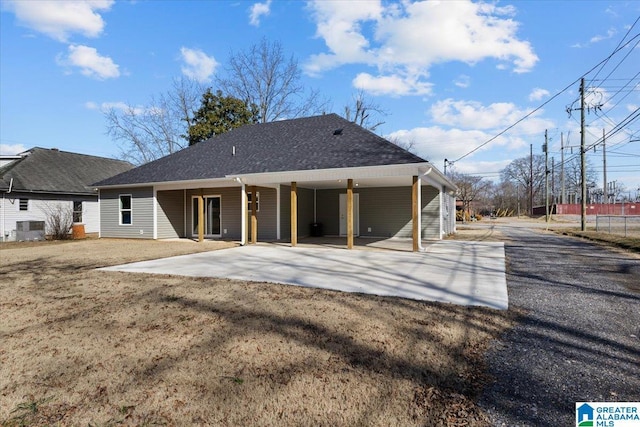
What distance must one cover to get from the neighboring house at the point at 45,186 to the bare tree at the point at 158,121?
6260 millimetres

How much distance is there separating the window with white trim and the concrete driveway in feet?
25.5

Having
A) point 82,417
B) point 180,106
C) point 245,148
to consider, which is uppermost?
point 180,106

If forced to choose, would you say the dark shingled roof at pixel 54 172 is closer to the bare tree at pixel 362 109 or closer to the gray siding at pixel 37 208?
the gray siding at pixel 37 208

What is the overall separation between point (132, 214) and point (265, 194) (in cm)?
655

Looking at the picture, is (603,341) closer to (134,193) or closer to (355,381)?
(355,381)

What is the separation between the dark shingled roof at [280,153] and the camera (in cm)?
1173

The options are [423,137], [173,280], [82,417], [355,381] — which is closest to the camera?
[82,417]

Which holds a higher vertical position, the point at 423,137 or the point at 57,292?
the point at 423,137

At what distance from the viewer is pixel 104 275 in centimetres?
684

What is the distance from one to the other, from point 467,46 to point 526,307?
39.7 feet

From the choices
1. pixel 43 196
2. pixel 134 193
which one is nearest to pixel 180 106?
pixel 43 196

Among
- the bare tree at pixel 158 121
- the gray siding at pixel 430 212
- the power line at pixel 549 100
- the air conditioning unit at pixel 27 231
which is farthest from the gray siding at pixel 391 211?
the bare tree at pixel 158 121

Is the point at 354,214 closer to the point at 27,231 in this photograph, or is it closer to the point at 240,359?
the point at 240,359

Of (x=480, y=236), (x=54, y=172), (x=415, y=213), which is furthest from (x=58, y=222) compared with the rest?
(x=480, y=236)
